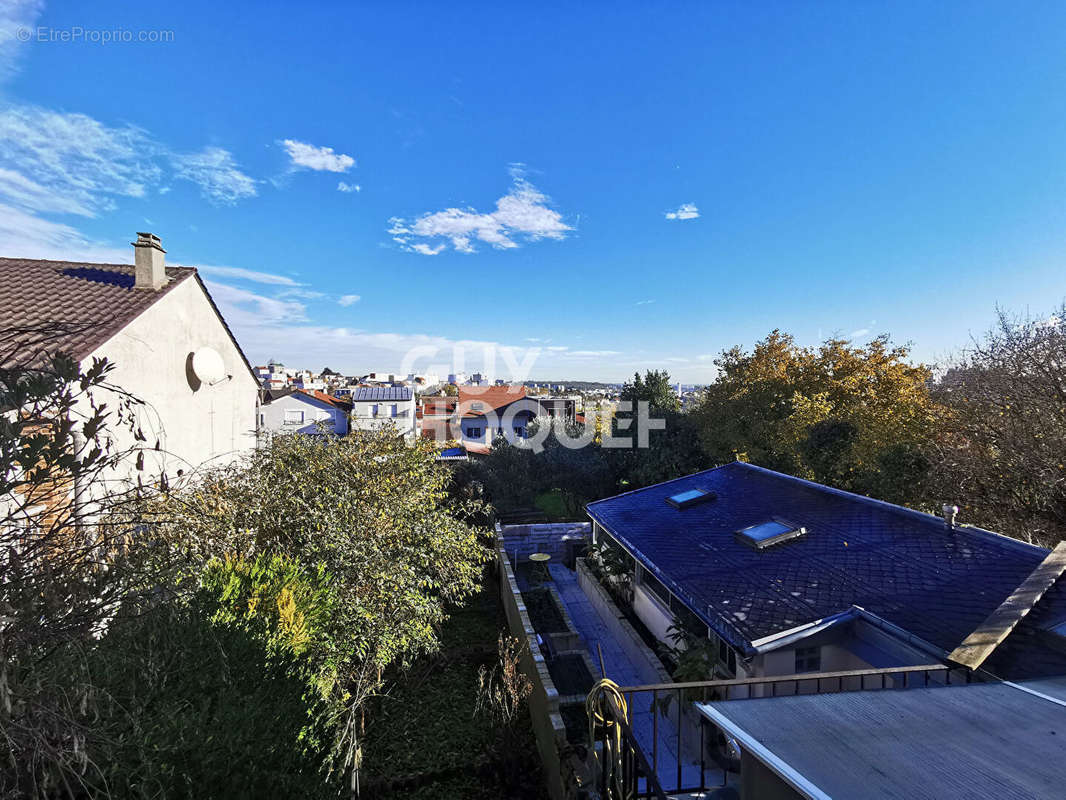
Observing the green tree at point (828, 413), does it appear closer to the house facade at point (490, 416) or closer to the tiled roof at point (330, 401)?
the house facade at point (490, 416)

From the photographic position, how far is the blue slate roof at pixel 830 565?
620cm

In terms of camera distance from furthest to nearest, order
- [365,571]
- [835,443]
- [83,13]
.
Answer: [835,443]
[365,571]
[83,13]

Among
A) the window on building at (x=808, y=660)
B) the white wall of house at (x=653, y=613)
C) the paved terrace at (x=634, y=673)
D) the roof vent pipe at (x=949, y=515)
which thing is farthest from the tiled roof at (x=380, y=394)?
the roof vent pipe at (x=949, y=515)

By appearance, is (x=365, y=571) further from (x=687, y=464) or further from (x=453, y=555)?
(x=687, y=464)

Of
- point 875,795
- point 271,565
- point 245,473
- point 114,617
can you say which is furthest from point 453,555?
point 875,795

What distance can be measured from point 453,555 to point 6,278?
11957mm

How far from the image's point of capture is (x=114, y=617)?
2852 mm

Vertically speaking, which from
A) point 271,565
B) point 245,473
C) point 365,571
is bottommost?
point 365,571

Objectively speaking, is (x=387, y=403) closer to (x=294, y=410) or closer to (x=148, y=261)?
(x=294, y=410)

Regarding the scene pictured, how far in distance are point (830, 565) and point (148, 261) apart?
1582 cm

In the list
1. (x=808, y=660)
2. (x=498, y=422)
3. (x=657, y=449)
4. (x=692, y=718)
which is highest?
(x=498, y=422)

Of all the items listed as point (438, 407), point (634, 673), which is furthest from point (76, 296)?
point (438, 407)

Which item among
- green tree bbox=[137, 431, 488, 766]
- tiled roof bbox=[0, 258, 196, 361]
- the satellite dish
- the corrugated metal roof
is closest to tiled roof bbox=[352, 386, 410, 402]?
tiled roof bbox=[0, 258, 196, 361]

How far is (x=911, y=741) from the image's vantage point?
Answer: 2.97 metres
